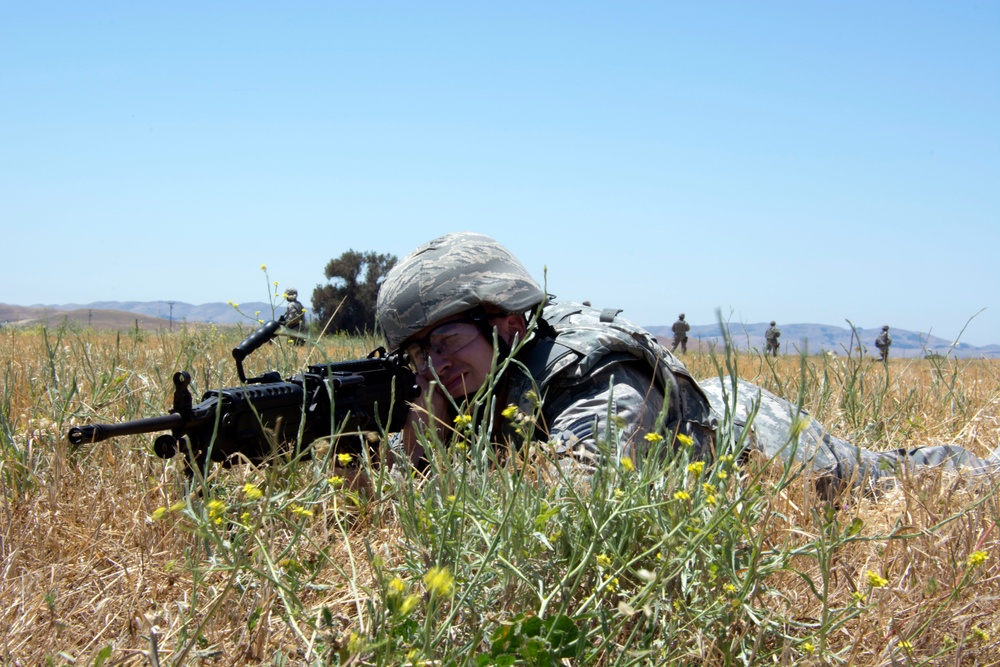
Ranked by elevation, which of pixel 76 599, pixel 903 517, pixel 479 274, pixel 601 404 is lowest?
pixel 76 599

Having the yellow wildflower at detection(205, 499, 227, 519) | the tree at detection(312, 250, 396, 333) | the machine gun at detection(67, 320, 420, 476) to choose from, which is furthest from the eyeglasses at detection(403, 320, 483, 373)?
the tree at detection(312, 250, 396, 333)

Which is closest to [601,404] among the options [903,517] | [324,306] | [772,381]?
[903,517]

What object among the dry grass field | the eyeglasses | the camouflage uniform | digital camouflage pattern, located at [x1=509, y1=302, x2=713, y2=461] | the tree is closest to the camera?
the dry grass field

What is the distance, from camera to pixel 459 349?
3.29 meters

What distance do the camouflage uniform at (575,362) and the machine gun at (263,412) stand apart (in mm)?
288

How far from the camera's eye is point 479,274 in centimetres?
330

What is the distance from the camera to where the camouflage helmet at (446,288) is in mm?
3236

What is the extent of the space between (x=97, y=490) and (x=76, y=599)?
619 mm

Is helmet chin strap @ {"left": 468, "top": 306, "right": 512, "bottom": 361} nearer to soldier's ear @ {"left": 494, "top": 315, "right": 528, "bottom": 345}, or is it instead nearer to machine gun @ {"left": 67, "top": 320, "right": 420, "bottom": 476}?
soldier's ear @ {"left": 494, "top": 315, "right": 528, "bottom": 345}

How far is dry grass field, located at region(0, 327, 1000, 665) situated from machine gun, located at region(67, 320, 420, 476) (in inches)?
8.1

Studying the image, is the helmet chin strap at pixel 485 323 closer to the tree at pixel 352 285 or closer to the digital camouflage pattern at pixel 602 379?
the digital camouflage pattern at pixel 602 379

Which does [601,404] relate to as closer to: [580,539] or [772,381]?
[580,539]

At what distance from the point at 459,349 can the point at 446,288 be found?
0.80 feet

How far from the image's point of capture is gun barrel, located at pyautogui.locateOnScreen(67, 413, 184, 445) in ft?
7.02
